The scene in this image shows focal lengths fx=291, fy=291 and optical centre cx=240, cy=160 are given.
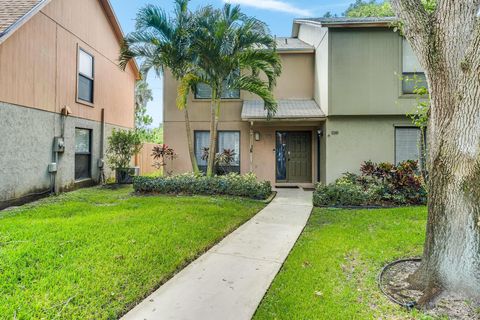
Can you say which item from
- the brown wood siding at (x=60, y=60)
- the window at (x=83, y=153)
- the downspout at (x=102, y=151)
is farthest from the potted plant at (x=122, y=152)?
the brown wood siding at (x=60, y=60)

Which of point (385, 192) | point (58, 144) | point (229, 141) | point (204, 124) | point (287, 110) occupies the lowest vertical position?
point (385, 192)

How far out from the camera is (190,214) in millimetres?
6523

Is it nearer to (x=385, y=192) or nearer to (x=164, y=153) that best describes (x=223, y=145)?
(x=164, y=153)

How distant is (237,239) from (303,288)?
6.56 feet

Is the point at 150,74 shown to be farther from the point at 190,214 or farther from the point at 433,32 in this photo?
the point at 433,32

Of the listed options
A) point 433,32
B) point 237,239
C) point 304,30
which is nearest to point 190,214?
point 237,239

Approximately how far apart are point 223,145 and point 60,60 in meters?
6.32

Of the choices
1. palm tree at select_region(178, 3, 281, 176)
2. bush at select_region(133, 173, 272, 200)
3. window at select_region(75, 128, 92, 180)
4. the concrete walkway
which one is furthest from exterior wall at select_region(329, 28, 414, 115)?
window at select_region(75, 128, 92, 180)

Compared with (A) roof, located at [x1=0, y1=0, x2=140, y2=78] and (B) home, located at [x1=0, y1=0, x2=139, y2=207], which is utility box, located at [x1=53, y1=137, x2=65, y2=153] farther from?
(A) roof, located at [x1=0, y1=0, x2=140, y2=78]

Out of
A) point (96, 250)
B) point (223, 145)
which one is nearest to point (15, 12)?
point (96, 250)

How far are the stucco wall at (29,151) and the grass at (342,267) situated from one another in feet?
23.8

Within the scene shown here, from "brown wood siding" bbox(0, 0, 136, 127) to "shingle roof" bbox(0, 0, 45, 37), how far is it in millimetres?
275

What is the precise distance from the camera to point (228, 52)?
9.23m

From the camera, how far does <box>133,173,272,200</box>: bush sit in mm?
9062
